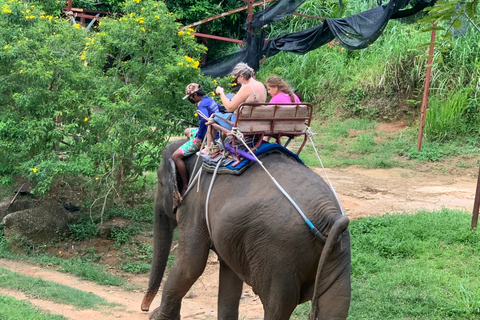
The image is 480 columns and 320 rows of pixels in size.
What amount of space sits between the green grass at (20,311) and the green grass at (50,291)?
465mm

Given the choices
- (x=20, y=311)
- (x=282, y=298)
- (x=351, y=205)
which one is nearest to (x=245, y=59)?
(x=351, y=205)

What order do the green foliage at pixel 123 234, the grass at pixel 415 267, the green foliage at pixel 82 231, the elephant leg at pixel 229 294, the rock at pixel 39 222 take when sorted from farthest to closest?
1. the green foliage at pixel 82 231
2. the green foliage at pixel 123 234
3. the rock at pixel 39 222
4. the grass at pixel 415 267
5. the elephant leg at pixel 229 294

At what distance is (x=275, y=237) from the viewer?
410 centimetres

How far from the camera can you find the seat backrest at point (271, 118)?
4.62 metres

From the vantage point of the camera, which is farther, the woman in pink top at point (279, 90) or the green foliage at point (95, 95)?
the green foliage at point (95, 95)

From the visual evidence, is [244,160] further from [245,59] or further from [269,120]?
[245,59]

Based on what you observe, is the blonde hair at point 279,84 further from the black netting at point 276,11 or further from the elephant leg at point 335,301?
the black netting at point 276,11

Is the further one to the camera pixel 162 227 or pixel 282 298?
pixel 162 227

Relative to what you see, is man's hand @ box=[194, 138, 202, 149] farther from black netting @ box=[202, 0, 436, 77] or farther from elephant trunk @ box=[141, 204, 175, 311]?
black netting @ box=[202, 0, 436, 77]

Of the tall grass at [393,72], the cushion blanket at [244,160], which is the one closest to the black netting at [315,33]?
the tall grass at [393,72]

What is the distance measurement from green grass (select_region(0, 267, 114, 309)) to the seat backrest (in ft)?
8.93

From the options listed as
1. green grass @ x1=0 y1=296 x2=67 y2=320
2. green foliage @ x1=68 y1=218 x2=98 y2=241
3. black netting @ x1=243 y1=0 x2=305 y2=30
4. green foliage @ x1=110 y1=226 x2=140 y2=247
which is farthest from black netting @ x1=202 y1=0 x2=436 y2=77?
green grass @ x1=0 y1=296 x2=67 y2=320

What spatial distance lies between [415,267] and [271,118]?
118 inches

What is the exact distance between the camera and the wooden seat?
15.2ft
